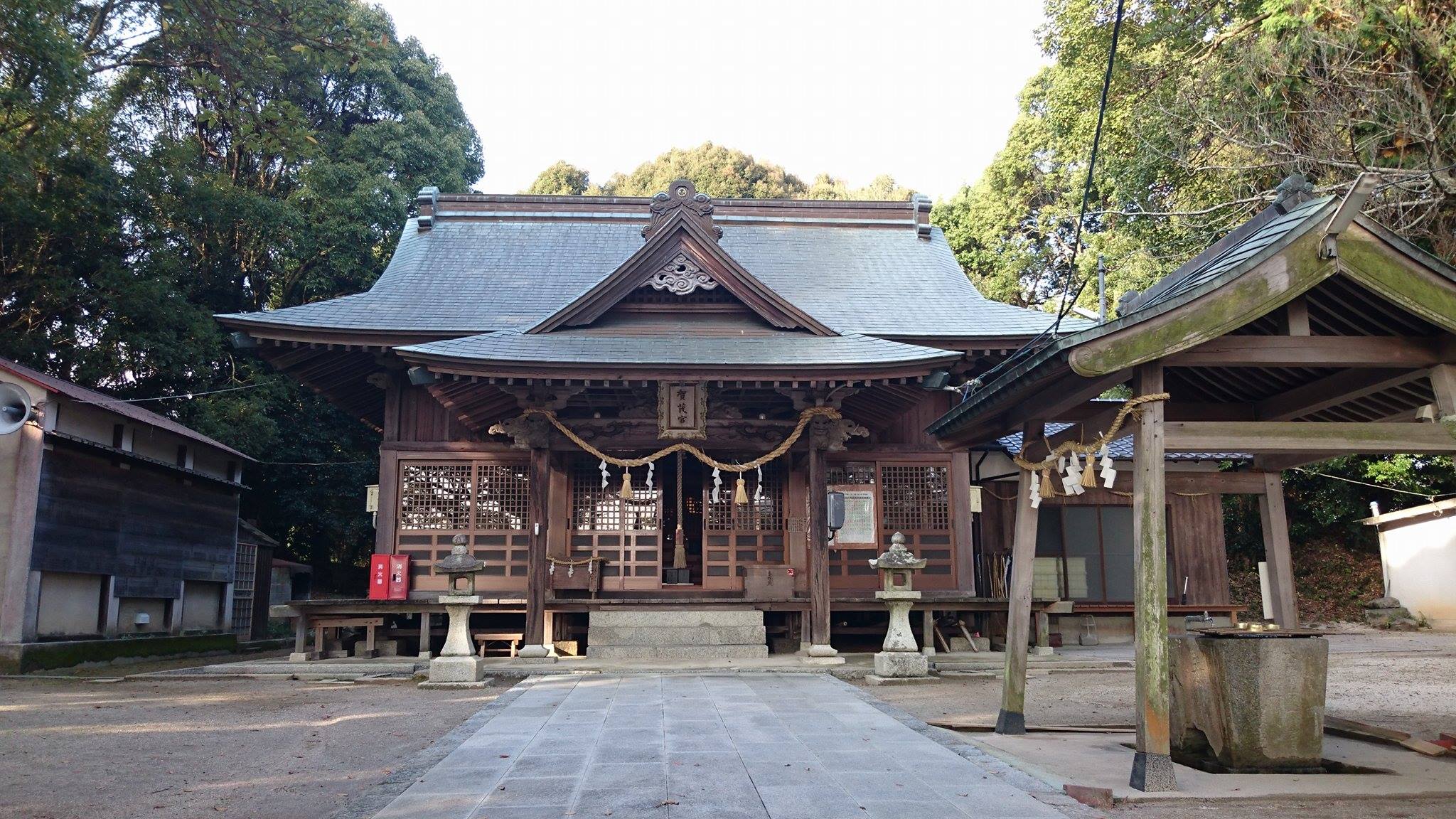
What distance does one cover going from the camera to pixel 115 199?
1970cm

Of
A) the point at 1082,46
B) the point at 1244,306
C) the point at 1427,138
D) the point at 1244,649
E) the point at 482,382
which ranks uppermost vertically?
the point at 1082,46

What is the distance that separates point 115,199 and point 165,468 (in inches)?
278

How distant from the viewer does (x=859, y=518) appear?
50.9 ft

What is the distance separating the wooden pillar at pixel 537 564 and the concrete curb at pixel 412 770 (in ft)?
13.7

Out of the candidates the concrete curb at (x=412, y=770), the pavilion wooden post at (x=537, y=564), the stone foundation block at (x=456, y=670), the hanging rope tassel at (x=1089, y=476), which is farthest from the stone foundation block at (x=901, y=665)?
the hanging rope tassel at (x=1089, y=476)

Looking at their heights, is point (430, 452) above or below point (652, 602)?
above

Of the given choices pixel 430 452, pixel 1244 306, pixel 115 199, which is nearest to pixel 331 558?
pixel 115 199

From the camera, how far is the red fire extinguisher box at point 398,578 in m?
14.6

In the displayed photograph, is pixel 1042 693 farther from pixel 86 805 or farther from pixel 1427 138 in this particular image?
pixel 1427 138

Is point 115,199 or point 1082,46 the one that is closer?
point 115,199

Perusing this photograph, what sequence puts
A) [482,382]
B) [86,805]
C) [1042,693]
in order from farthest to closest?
1. [482,382]
2. [1042,693]
3. [86,805]

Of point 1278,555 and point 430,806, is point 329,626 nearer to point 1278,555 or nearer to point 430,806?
point 430,806

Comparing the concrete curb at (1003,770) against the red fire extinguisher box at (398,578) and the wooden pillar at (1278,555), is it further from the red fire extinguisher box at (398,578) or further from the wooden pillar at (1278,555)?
the red fire extinguisher box at (398,578)

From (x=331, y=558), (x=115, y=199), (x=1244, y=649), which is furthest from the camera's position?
(x=331, y=558)
